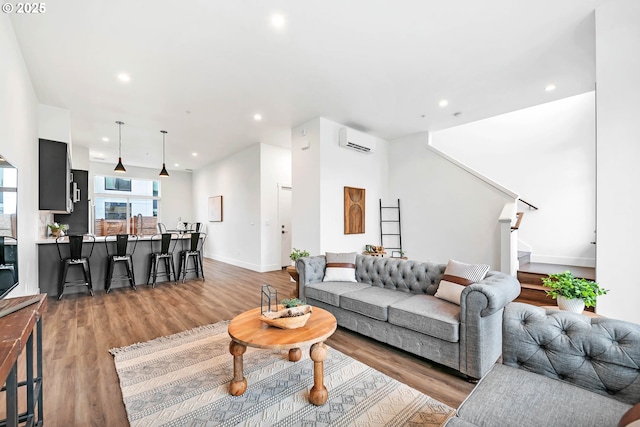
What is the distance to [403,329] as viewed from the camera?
253cm

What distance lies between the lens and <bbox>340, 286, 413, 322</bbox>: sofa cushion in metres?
2.68

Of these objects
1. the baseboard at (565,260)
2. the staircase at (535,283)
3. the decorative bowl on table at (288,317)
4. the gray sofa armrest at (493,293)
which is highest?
the gray sofa armrest at (493,293)

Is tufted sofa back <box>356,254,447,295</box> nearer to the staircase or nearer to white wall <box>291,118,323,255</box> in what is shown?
white wall <box>291,118,323,255</box>

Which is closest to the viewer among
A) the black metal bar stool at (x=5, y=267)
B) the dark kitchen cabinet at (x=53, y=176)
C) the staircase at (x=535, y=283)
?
the black metal bar stool at (x=5, y=267)

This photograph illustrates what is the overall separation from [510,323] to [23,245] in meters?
4.83

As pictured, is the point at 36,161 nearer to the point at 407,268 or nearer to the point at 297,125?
the point at 297,125

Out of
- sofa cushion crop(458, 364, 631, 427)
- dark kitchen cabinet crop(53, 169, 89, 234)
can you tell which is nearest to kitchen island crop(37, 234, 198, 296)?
dark kitchen cabinet crop(53, 169, 89, 234)

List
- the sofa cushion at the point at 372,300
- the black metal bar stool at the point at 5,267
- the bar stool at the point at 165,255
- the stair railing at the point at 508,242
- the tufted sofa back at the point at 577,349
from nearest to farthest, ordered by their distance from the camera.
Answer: the tufted sofa back at the point at 577,349 → the black metal bar stool at the point at 5,267 → the sofa cushion at the point at 372,300 → the stair railing at the point at 508,242 → the bar stool at the point at 165,255

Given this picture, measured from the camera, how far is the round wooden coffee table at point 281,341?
1814 millimetres

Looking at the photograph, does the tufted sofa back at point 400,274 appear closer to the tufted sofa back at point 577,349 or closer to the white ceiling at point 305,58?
the tufted sofa back at point 577,349

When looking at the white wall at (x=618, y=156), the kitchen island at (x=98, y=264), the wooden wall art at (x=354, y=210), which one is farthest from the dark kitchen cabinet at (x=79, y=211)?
the white wall at (x=618, y=156)

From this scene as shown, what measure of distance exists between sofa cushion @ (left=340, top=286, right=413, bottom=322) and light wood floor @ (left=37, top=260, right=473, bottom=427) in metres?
0.32

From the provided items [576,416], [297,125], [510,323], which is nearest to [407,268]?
[510,323]

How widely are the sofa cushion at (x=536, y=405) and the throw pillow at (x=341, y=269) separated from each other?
2.22m
